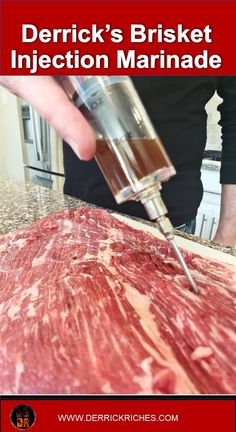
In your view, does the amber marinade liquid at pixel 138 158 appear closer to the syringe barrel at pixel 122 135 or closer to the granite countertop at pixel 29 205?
the syringe barrel at pixel 122 135

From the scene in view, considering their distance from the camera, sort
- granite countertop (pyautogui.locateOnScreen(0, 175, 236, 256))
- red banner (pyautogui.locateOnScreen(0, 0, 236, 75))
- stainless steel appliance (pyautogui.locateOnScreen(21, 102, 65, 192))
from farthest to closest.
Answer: stainless steel appliance (pyautogui.locateOnScreen(21, 102, 65, 192))
granite countertop (pyautogui.locateOnScreen(0, 175, 236, 256))
red banner (pyautogui.locateOnScreen(0, 0, 236, 75))

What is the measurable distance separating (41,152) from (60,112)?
2.43 m

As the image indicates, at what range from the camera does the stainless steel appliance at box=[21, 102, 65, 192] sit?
269cm

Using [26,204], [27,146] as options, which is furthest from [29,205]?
[27,146]

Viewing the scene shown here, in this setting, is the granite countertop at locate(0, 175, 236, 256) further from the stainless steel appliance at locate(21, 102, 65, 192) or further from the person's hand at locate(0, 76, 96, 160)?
the stainless steel appliance at locate(21, 102, 65, 192)

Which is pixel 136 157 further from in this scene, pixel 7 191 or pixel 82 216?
pixel 7 191

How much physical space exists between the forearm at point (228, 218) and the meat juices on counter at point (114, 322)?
0.44 m

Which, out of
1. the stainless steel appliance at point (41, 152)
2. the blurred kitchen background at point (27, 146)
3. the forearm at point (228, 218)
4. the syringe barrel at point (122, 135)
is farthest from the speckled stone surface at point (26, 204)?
the stainless steel appliance at point (41, 152)
